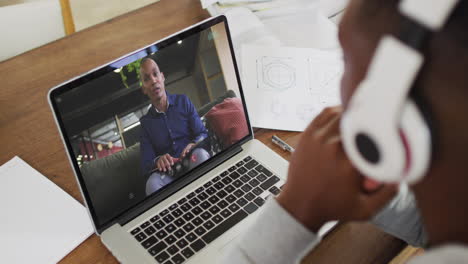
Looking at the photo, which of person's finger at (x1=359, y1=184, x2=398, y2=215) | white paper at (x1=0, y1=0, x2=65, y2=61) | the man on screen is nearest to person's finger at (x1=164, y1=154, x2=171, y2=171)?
the man on screen

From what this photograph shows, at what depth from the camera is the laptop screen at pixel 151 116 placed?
0.75 meters

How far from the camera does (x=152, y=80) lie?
0.80m

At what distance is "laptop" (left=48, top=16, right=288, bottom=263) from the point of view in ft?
2.48

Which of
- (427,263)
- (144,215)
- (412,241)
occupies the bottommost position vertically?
(412,241)

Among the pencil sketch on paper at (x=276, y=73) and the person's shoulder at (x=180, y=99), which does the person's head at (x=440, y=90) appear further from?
the pencil sketch on paper at (x=276, y=73)

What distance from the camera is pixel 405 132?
14.1 inches

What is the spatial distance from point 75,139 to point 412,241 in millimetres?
550

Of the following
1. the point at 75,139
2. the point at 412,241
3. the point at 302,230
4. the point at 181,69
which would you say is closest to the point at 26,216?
the point at 75,139

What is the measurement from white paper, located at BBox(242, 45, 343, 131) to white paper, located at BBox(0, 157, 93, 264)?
38 centimetres

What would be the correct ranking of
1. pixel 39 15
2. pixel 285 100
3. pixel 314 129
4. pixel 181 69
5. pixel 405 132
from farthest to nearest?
1. pixel 39 15
2. pixel 285 100
3. pixel 181 69
4. pixel 314 129
5. pixel 405 132

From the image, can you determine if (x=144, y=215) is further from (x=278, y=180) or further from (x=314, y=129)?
(x=314, y=129)

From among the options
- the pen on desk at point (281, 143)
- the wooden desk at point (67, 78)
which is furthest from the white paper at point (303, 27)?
the pen on desk at point (281, 143)

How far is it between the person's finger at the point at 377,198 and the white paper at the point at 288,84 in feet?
1.52

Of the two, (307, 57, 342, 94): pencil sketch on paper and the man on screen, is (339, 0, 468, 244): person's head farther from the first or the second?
(307, 57, 342, 94): pencil sketch on paper
